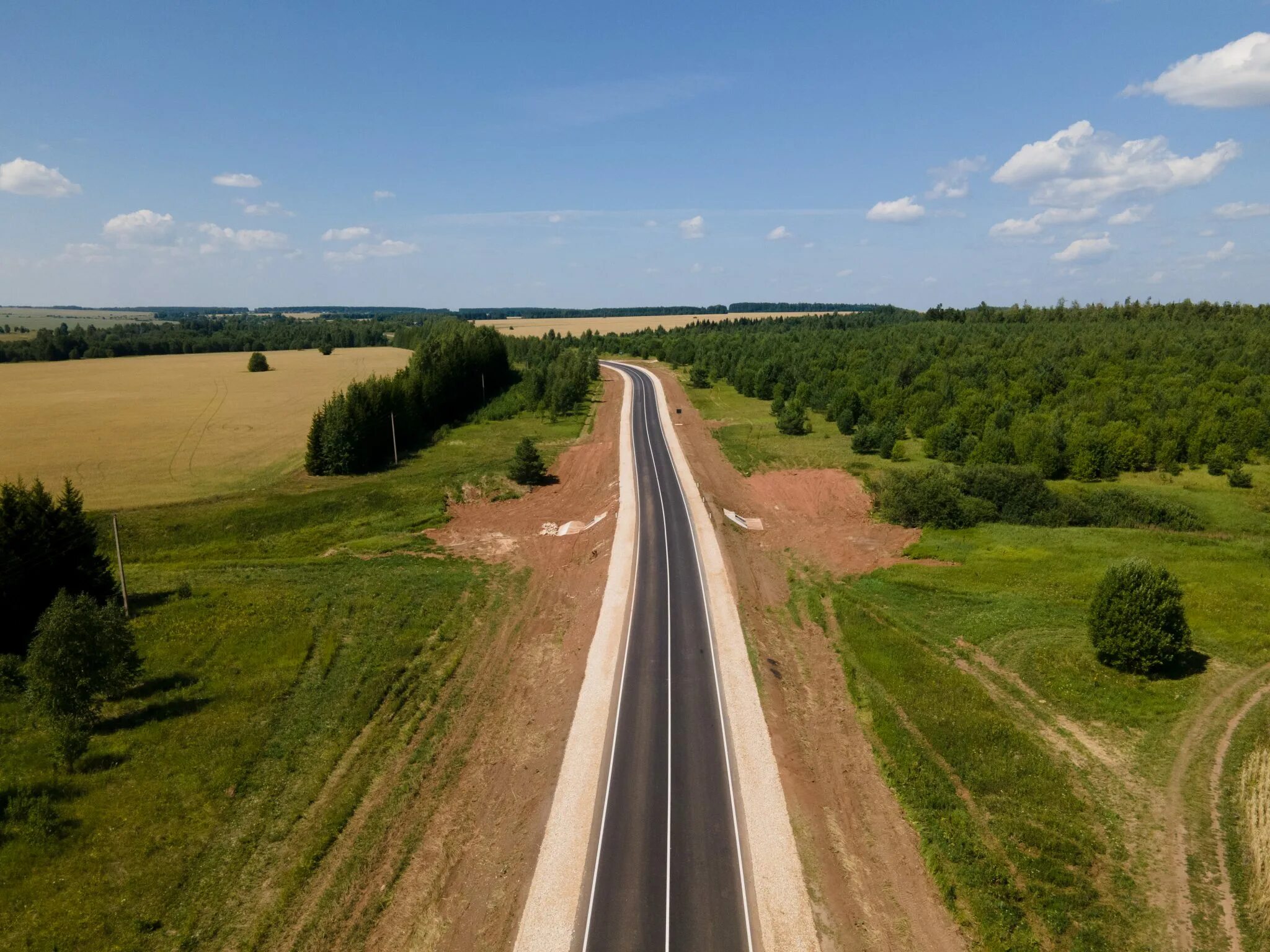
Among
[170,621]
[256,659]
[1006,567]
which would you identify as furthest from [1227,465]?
[170,621]

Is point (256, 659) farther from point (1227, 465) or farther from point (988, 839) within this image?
point (1227, 465)

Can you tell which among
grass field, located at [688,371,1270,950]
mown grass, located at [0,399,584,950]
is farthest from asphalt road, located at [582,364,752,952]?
mown grass, located at [0,399,584,950]

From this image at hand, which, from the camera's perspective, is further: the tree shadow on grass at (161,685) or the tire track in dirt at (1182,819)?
the tree shadow on grass at (161,685)

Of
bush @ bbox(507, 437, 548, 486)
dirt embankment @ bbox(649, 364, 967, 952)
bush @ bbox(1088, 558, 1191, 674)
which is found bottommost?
dirt embankment @ bbox(649, 364, 967, 952)

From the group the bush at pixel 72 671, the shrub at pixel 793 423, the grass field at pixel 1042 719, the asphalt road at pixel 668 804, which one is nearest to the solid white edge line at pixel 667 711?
the asphalt road at pixel 668 804

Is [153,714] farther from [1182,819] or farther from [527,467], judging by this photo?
[527,467]

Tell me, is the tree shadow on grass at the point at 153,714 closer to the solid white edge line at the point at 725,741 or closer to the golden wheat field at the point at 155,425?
the solid white edge line at the point at 725,741

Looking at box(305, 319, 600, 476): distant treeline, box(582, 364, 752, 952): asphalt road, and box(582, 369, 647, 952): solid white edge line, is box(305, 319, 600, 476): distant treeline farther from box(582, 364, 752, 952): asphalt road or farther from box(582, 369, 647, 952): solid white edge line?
box(582, 364, 752, 952): asphalt road
